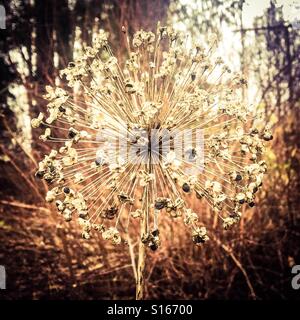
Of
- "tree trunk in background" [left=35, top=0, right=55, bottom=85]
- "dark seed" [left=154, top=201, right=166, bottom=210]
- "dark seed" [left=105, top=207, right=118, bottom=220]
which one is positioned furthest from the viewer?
"tree trunk in background" [left=35, top=0, right=55, bottom=85]

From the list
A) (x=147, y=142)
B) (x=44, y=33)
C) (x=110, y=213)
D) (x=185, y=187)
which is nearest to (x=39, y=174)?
(x=110, y=213)

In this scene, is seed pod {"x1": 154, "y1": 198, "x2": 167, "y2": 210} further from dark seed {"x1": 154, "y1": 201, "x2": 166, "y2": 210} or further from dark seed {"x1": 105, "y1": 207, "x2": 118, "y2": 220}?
dark seed {"x1": 105, "y1": 207, "x2": 118, "y2": 220}

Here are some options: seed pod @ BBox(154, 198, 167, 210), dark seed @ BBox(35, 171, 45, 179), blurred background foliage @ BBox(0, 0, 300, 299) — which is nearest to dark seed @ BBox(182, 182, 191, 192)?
seed pod @ BBox(154, 198, 167, 210)

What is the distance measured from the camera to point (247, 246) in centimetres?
439

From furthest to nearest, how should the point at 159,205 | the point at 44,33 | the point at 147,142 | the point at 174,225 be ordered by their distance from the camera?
1. the point at 44,33
2. the point at 174,225
3. the point at 147,142
4. the point at 159,205

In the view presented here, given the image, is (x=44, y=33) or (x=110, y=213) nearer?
(x=110, y=213)

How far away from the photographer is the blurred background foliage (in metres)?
4.13

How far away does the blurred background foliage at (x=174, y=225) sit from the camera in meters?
4.13

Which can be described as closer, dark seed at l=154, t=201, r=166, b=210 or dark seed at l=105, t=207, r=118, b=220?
dark seed at l=154, t=201, r=166, b=210

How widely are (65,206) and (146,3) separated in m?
3.97

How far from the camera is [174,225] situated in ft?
14.1

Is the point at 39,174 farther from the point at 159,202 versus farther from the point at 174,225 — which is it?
the point at 174,225

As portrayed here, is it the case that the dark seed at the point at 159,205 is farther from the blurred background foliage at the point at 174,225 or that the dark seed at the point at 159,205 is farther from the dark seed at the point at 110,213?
the blurred background foliage at the point at 174,225

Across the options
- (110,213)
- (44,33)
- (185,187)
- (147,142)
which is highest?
(44,33)
